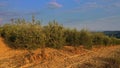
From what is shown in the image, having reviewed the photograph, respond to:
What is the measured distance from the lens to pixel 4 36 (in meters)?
22.5

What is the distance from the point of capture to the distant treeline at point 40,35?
69.8ft

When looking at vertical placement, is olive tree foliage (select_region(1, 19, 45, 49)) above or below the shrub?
above

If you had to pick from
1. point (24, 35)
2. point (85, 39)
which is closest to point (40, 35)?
point (24, 35)

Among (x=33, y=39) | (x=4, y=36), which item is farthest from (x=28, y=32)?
(x=4, y=36)

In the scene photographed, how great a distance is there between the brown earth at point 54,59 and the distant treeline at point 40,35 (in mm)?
495

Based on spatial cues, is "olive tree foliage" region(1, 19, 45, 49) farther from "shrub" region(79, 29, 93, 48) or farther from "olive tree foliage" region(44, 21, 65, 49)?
"shrub" region(79, 29, 93, 48)

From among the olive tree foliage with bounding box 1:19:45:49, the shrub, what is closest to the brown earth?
the olive tree foliage with bounding box 1:19:45:49

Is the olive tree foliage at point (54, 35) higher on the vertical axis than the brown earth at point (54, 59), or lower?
higher

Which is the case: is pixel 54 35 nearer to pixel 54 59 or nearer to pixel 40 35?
pixel 40 35

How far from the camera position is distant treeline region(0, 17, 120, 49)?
2128cm

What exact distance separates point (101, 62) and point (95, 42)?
766 centimetres

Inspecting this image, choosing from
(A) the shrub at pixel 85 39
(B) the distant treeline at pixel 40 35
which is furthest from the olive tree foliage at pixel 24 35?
(A) the shrub at pixel 85 39

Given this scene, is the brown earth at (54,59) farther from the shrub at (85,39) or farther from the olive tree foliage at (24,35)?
the shrub at (85,39)

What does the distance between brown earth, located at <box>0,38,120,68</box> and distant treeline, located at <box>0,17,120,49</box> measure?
1.62 feet
